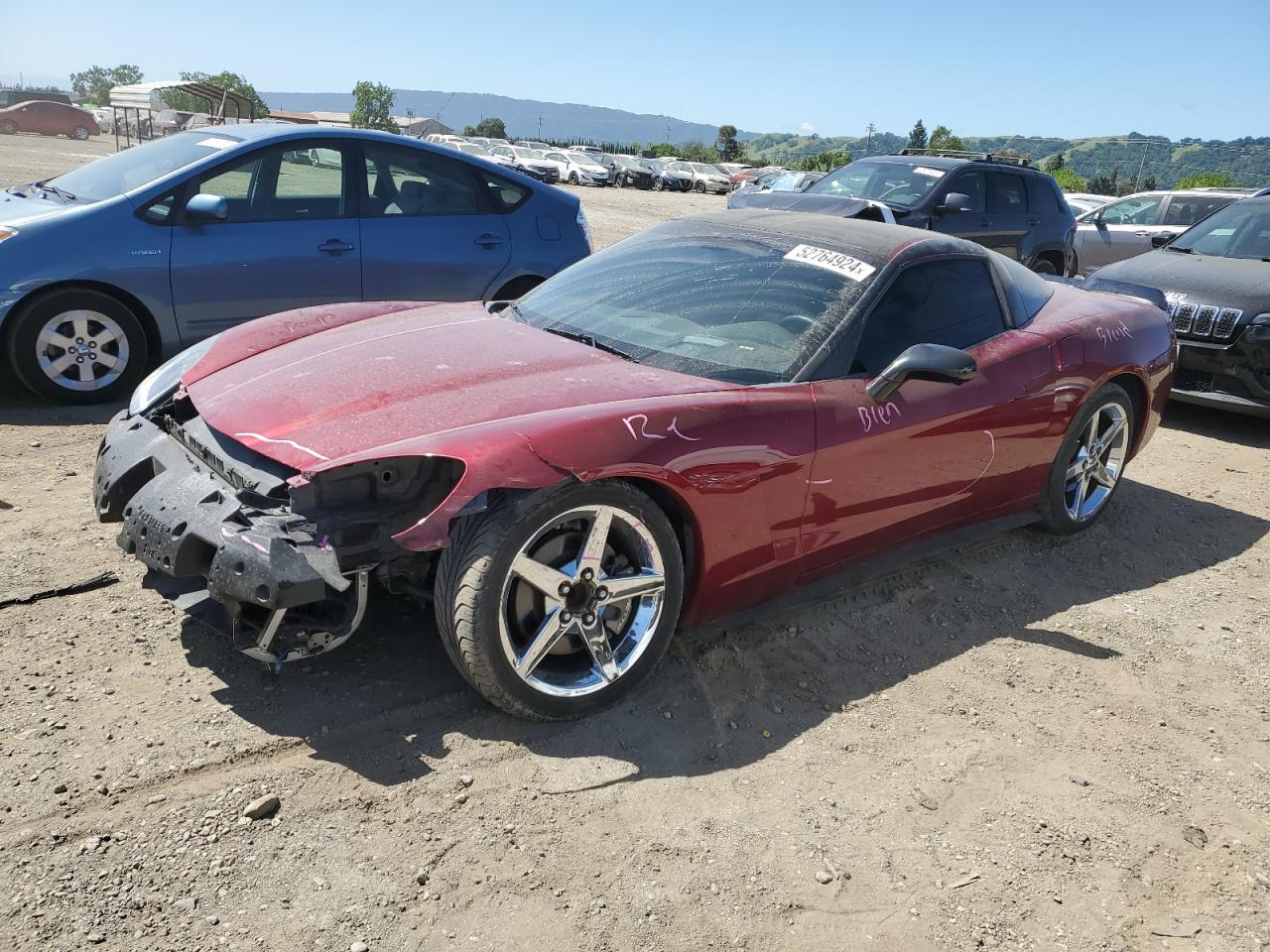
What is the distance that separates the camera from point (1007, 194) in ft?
34.9

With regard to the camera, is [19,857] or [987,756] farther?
[987,756]

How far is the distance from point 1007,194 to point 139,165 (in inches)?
332

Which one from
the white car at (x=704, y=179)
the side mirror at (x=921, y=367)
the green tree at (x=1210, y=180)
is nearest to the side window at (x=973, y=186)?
the side mirror at (x=921, y=367)

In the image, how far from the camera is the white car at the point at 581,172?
130 ft

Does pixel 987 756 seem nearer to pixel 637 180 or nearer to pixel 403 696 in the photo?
pixel 403 696

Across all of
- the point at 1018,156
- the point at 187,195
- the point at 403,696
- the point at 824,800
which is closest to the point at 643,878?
the point at 824,800

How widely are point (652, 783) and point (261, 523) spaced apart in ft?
4.16

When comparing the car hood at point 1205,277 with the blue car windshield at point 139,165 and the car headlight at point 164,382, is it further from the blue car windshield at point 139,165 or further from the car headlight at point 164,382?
the car headlight at point 164,382

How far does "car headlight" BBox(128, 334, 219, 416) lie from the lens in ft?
11.4

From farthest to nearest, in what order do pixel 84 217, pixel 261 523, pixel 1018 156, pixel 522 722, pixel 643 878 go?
pixel 1018 156
pixel 84 217
pixel 522 722
pixel 261 523
pixel 643 878

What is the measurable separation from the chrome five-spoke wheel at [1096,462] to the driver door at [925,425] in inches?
15.0

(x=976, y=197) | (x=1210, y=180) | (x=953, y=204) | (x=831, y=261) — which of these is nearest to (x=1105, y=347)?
(x=831, y=261)

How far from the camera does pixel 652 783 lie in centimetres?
277

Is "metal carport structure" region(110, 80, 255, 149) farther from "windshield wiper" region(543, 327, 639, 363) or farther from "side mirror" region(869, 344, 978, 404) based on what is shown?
"side mirror" region(869, 344, 978, 404)
